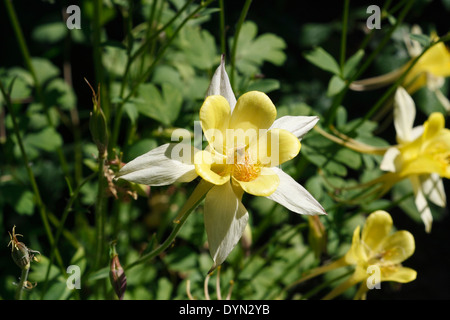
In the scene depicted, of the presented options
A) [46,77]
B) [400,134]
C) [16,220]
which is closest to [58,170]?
[16,220]

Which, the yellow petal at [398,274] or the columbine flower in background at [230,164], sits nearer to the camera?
the columbine flower in background at [230,164]

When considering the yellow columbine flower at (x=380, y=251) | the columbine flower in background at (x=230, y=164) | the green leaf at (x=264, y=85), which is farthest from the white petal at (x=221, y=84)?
the yellow columbine flower at (x=380, y=251)

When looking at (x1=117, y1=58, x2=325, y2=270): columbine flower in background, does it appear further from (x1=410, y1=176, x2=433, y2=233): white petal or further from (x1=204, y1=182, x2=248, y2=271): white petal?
(x1=410, y1=176, x2=433, y2=233): white petal

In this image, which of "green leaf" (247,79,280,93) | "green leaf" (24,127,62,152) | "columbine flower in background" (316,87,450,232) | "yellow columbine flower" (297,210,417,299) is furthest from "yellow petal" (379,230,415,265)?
"green leaf" (24,127,62,152)

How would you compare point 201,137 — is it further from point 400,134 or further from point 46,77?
point 46,77

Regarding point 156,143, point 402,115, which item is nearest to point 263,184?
point 156,143

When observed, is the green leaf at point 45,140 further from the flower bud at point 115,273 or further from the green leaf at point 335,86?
the green leaf at point 335,86
